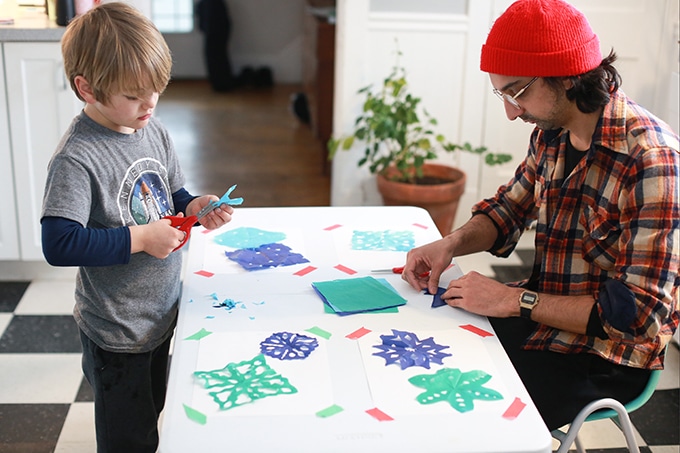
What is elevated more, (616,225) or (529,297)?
(616,225)

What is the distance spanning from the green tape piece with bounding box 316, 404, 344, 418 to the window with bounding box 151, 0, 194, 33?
6217mm

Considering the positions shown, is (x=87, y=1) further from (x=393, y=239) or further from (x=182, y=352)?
(x=182, y=352)

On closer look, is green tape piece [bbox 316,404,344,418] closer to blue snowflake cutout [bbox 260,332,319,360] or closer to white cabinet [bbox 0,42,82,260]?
blue snowflake cutout [bbox 260,332,319,360]

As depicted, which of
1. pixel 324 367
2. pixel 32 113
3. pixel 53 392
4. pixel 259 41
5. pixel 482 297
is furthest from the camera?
pixel 259 41

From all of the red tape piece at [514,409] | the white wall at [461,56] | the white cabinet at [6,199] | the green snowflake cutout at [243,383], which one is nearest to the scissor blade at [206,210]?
the green snowflake cutout at [243,383]

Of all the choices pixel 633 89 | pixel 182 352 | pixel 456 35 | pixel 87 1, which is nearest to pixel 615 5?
pixel 633 89

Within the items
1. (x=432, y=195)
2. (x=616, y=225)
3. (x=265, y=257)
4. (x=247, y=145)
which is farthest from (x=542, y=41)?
(x=247, y=145)

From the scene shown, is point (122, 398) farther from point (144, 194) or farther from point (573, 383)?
point (573, 383)

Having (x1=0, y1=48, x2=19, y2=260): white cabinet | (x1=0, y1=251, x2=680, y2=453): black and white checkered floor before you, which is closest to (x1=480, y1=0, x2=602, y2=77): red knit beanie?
(x1=0, y1=251, x2=680, y2=453): black and white checkered floor

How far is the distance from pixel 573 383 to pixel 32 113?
7.09 feet

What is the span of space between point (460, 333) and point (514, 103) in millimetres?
474

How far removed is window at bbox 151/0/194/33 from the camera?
704 cm

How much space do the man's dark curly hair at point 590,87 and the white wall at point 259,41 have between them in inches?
220

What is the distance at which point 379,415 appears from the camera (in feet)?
4.03
